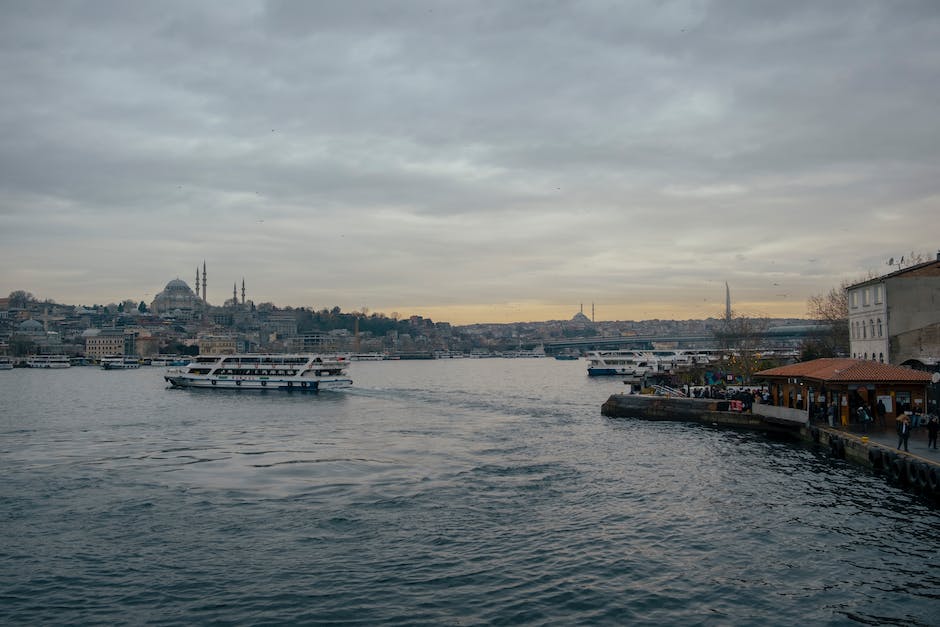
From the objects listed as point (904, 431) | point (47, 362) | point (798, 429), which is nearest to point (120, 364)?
point (47, 362)

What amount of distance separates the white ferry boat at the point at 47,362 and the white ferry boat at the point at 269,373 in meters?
105

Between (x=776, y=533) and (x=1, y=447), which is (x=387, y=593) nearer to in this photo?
(x=776, y=533)

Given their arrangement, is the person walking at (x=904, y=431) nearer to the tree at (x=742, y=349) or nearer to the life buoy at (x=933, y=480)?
the life buoy at (x=933, y=480)

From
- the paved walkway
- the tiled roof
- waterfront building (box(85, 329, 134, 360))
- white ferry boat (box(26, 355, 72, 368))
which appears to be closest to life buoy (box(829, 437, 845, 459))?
the paved walkway

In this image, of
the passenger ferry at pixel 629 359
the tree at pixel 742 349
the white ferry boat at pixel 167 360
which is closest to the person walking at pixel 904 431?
the tree at pixel 742 349

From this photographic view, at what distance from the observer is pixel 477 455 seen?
88.7 feet

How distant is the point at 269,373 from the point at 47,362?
118401 millimetres

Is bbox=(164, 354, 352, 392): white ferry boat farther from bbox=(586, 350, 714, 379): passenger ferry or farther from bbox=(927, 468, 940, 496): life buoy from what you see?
bbox=(927, 468, 940, 496): life buoy

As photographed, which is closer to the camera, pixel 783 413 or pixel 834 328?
pixel 783 413

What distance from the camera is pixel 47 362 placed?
158 meters

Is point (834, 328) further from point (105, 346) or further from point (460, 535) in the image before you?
point (105, 346)

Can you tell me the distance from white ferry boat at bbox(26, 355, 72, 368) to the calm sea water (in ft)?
483

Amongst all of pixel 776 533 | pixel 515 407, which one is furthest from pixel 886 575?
pixel 515 407

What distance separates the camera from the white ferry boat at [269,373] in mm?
64188
